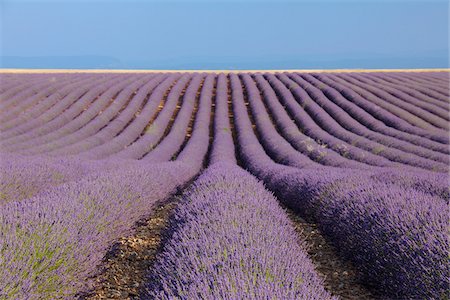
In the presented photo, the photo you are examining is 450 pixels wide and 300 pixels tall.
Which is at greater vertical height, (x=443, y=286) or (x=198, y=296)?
(x=198, y=296)

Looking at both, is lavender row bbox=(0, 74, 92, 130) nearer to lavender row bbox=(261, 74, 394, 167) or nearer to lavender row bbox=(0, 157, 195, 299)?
lavender row bbox=(261, 74, 394, 167)

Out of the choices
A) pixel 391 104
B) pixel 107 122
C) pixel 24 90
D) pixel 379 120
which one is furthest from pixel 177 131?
pixel 24 90

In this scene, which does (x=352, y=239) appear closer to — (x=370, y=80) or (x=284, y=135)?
(x=284, y=135)

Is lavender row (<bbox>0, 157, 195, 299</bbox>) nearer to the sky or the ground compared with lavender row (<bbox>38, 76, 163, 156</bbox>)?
nearer to the sky

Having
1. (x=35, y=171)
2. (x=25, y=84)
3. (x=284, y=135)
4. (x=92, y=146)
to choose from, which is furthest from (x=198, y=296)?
(x=25, y=84)

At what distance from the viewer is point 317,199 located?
18.8 ft

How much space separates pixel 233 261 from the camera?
2.61 meters

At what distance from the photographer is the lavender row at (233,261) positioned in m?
2.23

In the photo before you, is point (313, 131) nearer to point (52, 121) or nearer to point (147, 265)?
point (52, 121)

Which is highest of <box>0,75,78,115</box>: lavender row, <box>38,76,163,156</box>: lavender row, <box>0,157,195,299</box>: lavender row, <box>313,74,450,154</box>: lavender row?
<box>0,75,78,115</box>: lavender row

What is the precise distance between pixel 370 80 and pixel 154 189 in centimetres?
2493

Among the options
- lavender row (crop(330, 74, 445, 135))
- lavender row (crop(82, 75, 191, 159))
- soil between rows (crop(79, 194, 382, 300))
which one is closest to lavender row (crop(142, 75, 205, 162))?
lavender row (crop(82, 75, 191, 159))

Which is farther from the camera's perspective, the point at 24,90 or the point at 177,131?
the point at 24,90

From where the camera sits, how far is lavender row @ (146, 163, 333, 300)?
2232 millimetres
